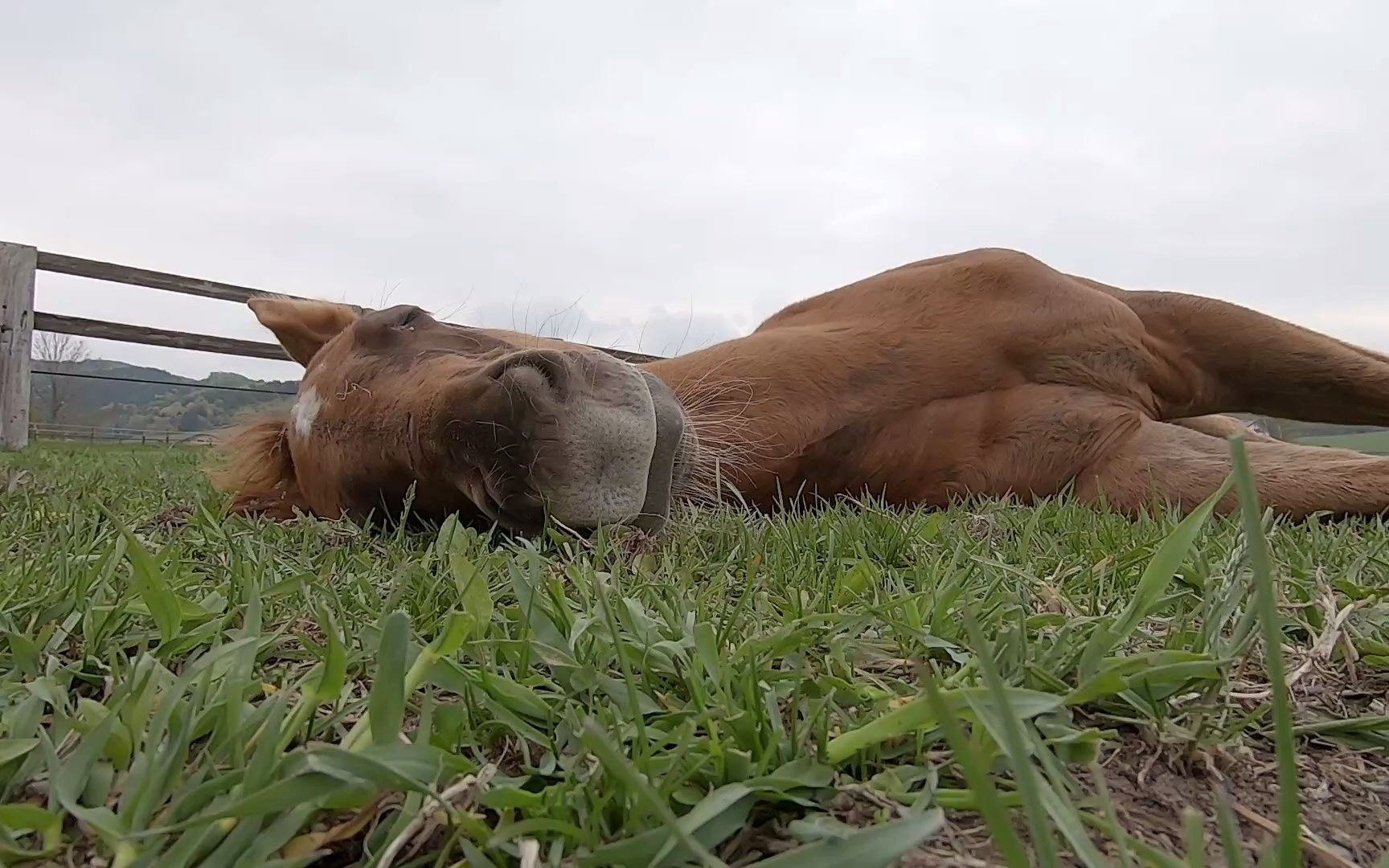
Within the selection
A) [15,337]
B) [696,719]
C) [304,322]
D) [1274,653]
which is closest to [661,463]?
[696,719]

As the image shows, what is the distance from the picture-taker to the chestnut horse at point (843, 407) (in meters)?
1.66

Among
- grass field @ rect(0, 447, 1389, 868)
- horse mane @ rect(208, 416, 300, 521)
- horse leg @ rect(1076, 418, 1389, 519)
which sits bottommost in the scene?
horse mane @ rect(208, 416, 300, 521)

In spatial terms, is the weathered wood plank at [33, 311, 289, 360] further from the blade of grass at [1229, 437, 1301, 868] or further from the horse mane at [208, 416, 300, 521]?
the blade of grass at [1229, 437, 1301, 868]

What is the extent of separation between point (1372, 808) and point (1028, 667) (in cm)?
22

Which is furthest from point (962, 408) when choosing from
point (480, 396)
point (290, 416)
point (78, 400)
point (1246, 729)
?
point (78, 400)

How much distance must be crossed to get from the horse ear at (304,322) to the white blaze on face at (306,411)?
0.63 m

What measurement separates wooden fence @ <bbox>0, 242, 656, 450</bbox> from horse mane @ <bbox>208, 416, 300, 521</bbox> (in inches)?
139

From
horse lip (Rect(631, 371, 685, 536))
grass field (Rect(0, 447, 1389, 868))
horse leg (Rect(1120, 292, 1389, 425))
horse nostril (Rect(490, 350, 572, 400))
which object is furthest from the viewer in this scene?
horse leg (Rect(1120, 292, 1389, 425))

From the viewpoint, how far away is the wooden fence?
6523 mm

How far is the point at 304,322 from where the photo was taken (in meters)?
2.77

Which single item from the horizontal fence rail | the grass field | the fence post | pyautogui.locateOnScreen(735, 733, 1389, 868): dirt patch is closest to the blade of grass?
the grass field

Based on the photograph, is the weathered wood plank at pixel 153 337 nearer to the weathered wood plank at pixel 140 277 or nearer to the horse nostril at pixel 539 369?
the weathered wood plank at pixel 140 277

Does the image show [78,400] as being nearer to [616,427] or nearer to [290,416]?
[290,416]

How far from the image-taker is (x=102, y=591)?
0.96 meters
